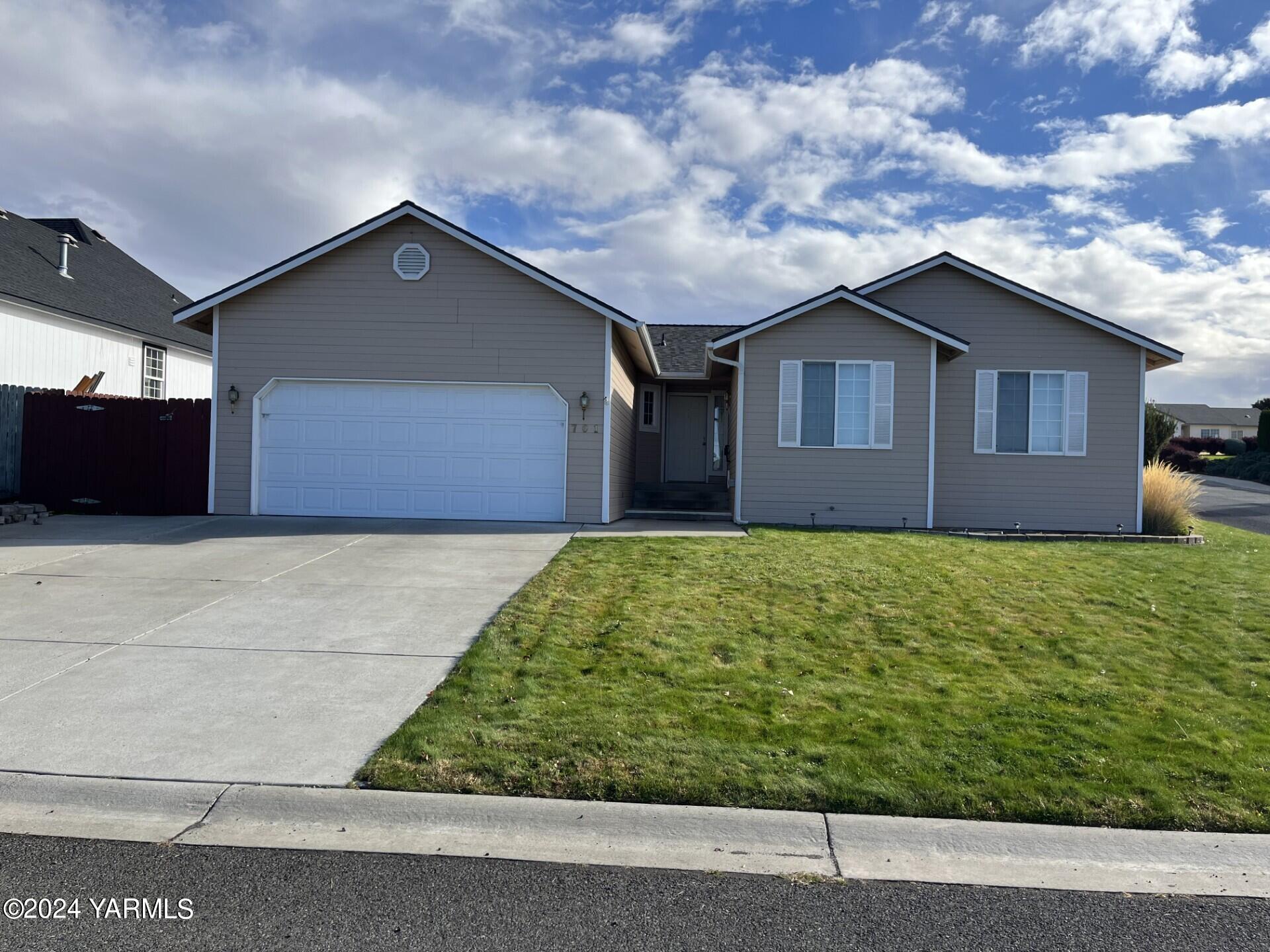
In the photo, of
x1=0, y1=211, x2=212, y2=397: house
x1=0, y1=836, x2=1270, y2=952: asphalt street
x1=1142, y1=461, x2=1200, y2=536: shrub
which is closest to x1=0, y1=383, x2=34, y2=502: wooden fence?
x1=0, y1=211, x2=212, y2=397: house

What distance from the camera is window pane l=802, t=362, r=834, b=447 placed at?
48.5 ft

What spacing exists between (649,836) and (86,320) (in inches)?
833

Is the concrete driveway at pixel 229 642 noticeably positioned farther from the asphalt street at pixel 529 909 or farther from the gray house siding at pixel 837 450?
the gray house siding at pixel 837 450

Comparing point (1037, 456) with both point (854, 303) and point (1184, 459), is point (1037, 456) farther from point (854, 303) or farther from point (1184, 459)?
point (1184, 459)

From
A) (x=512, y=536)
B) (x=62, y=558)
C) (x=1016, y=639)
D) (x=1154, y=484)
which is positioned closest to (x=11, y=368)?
(x=62, y=558)

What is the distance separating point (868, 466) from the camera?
14750 mm

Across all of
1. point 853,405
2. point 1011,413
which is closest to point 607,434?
point 853,405

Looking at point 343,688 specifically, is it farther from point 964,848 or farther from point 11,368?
point 11,368

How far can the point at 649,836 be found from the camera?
3.93 metres

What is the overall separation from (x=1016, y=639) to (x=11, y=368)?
19489 mm

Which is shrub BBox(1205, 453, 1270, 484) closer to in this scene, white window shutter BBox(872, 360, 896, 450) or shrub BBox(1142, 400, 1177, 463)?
shrub BBox(1142, 400, 1177, 463)

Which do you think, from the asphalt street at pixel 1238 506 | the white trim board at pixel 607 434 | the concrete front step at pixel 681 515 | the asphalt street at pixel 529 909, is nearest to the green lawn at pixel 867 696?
the asphalt street at pixel 529 909

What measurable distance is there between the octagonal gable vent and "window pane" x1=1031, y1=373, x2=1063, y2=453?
10608 millimetres

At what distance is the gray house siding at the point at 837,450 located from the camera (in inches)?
575
